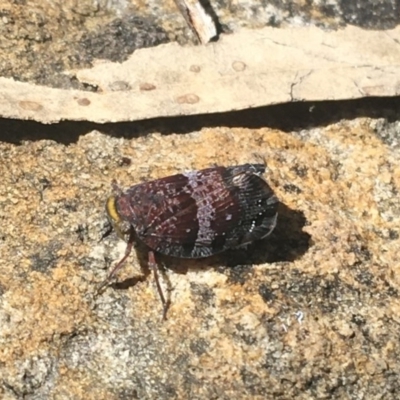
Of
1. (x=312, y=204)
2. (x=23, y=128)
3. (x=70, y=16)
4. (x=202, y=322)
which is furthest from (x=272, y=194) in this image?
(x=70, y=16)

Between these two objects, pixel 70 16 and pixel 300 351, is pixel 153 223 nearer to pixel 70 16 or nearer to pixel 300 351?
pixel 300 351

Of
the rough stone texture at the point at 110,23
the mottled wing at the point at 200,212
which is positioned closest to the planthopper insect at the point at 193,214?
the mottled wing at the point at 200,212

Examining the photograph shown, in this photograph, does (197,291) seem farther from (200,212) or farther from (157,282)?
(200,212)

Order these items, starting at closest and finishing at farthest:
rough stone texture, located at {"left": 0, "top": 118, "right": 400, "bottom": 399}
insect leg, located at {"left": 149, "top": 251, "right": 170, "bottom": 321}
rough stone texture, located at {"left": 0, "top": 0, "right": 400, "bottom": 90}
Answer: rough stone texture, located at {"left": 0, "top": 118, "right": 400, "bottom": 399} < insect leg, located at {"left": 149, "top": 251, "right": 170, "bottom": 321} < rough stone texture, located at {"left": 0, "top": 0, "right": 400, "bottom": 90}

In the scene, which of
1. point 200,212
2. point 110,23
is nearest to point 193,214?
point 200,212

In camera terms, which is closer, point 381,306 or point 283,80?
point 381,306

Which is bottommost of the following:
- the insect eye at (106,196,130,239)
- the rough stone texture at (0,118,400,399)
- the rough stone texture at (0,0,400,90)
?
the rough stone texture at (0,118,400,399)

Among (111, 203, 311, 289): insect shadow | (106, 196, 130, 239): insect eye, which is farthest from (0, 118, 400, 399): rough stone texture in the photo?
(106, 196, 130, 239): insect eye

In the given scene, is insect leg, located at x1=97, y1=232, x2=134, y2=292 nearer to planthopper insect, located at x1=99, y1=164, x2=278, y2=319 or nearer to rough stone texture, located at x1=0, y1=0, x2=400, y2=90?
planthopper insect, located at x1=99, y1=164, x2=278, y2=319
